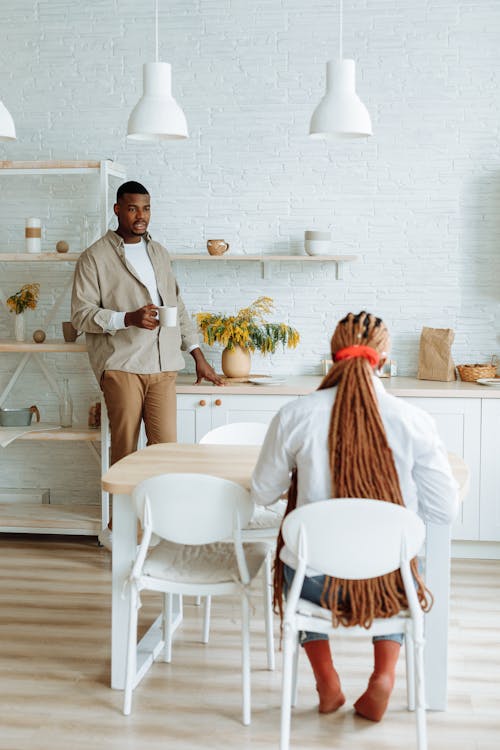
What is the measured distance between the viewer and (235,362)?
5.20 meters

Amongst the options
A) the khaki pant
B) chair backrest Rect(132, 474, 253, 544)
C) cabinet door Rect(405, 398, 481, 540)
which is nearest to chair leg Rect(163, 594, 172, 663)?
chair backrest Rect(132, 474, 253, 544)

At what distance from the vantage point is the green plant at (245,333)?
5113 millimetres

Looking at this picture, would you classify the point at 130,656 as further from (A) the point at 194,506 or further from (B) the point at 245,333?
(B) the point at 245,333

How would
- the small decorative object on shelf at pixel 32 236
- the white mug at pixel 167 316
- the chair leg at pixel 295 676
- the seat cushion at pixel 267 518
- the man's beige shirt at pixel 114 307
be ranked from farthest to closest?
the small decorative object on shelf at pixel 32 236, the man's beige shirt at pixel 114 307, the white mug at pixel 167 316, the seat cushion at pixel 267 518, the chair leg at pixel 295 676

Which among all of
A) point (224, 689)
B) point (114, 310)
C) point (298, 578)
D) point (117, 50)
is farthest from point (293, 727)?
point (117, 50)

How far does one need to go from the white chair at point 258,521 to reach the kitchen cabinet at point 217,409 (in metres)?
0.98

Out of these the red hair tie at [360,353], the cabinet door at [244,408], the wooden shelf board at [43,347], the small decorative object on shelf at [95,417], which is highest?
the red hair tie at [360,353]

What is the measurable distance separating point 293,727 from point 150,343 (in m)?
2.28

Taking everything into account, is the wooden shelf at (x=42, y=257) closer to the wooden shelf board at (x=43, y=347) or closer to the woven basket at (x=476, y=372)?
the wooden shelf board at (x=43, y=347)

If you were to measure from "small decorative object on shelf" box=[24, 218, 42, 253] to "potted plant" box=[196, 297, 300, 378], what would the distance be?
3.22 ft

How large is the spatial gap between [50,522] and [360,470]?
112 inches

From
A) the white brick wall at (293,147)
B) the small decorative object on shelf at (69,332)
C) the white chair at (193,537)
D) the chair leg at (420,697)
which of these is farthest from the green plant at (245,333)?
the chair leg at (420,697)

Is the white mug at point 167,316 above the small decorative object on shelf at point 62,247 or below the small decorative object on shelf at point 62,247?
below

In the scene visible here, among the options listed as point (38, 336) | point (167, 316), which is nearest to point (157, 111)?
point (167, 316)
